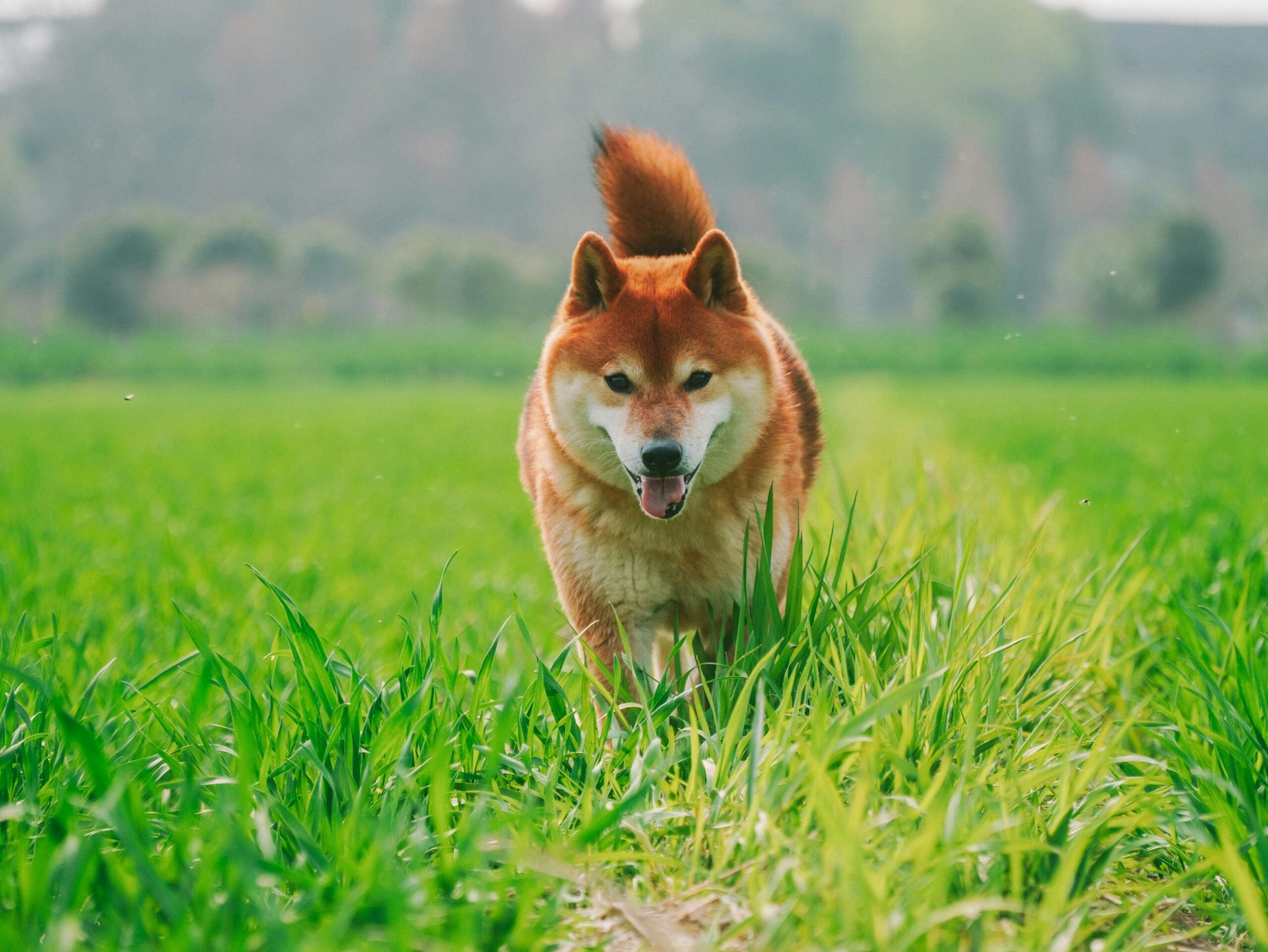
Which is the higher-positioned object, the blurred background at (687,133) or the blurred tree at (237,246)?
the blurred background at (687,133)

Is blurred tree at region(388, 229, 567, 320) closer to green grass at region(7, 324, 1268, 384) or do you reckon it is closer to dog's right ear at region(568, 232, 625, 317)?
green grass at region(7, 324, 1268, 384)

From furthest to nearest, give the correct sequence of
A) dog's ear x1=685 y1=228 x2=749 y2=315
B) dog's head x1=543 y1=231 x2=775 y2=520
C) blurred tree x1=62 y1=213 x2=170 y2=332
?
blurred tree x1=62 y1=213 x2=170 y2=332
dog's ear x1=685 y1=228 x2=749 y2=315
dog's head x1=543 y1=231 x2=775 y2=520

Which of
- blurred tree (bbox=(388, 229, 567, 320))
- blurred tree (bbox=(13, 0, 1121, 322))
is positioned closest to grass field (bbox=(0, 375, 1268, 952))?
blurred tree (bbox=(388, 229, 567, 320))

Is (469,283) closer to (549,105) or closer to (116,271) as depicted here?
(116,271)

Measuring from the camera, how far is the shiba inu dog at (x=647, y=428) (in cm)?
243

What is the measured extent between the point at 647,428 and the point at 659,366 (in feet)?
0.68

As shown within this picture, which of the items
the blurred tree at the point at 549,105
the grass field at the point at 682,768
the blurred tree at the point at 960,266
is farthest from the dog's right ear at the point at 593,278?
the blurred tree at the point at 549,105

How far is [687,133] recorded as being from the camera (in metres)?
50.8

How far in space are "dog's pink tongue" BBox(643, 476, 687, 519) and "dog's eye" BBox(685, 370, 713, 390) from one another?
249 mm

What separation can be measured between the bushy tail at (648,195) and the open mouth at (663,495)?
1.05m

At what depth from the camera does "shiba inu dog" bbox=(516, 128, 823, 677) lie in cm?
243

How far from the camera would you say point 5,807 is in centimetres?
156

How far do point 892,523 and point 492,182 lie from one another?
5196 cm

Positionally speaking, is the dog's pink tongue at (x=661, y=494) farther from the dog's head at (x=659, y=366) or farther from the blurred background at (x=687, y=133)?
the blurred background at (x=687, y=133)
